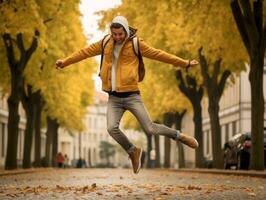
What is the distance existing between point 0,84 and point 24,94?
3822 millimetres

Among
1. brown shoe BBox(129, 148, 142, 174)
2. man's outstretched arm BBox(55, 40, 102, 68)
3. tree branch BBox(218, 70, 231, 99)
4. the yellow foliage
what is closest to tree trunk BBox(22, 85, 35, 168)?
the yellow foliage

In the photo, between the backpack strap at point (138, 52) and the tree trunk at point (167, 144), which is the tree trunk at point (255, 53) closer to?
the backpack strap at point (138, 52)

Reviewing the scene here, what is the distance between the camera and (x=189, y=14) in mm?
22703

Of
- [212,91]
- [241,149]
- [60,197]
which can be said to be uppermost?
[212,91]

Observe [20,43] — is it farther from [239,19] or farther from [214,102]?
[239,19]

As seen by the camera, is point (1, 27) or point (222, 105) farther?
point (222, 105)

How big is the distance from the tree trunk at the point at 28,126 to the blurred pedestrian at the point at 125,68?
24.3m

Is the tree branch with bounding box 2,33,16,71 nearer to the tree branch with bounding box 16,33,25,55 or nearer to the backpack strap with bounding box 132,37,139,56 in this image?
the tree branch with bounding box 16,33,25,55

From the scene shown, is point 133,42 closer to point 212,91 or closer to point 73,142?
point 212,91

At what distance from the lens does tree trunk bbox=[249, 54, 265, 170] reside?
836 inches

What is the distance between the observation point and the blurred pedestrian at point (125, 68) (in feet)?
31.5

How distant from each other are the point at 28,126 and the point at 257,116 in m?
16.0

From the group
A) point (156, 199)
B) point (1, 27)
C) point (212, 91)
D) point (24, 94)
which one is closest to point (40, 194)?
point (156, 199)

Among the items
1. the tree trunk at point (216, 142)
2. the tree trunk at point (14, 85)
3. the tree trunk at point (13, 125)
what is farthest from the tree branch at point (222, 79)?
the tree trunk at point (13, 125)
